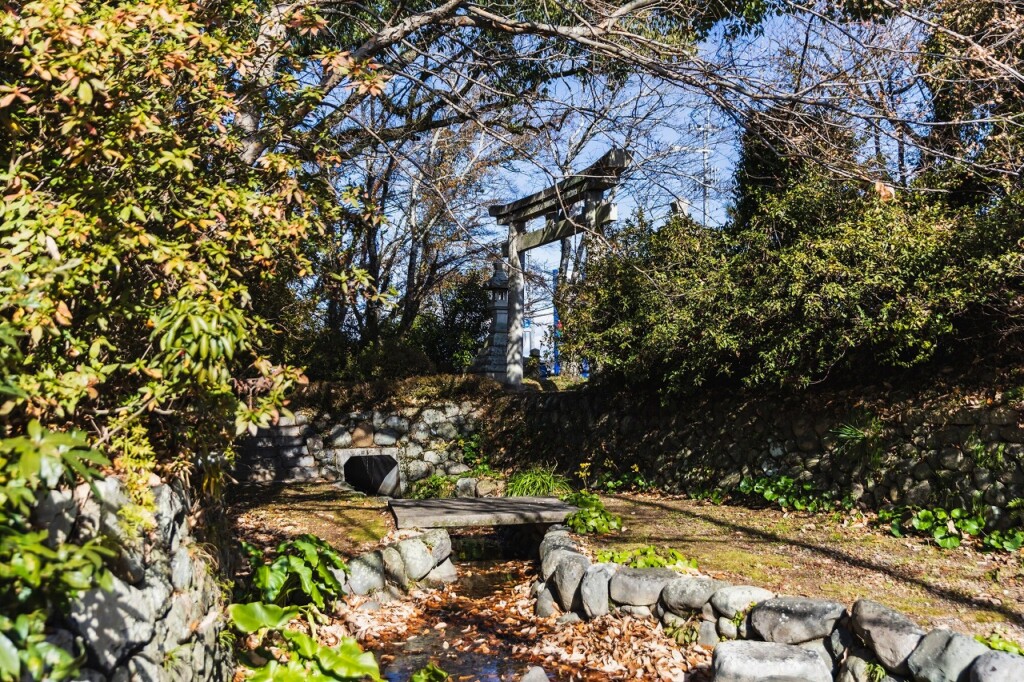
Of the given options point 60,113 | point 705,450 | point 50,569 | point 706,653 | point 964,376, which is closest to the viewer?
point 50,569

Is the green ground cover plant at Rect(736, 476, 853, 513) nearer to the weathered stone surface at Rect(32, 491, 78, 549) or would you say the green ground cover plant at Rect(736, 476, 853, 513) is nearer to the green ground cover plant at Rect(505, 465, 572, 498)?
the green ground cover plant at Rect(505, 465, 572, 498)

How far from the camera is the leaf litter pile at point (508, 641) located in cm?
534

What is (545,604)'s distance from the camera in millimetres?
6648

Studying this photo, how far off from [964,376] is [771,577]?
2.91m

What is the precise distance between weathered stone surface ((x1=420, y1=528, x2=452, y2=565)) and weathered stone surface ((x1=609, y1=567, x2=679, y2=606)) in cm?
213

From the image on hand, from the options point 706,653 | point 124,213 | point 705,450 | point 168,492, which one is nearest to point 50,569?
point 168,492

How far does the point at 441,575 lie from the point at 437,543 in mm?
312

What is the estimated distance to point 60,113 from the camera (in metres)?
3.74

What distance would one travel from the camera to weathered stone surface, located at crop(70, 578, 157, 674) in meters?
2.88

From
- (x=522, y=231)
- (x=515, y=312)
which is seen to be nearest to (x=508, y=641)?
(x=515, y=312)

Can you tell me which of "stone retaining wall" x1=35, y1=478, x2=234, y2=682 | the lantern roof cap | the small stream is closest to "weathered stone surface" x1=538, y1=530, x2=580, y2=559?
the small stream

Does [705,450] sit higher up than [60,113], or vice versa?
[60,113]

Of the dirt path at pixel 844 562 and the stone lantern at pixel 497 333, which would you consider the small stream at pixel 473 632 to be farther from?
the stone lantern at pixel 497 333

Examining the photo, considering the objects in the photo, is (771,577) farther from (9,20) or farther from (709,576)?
(9,20)
